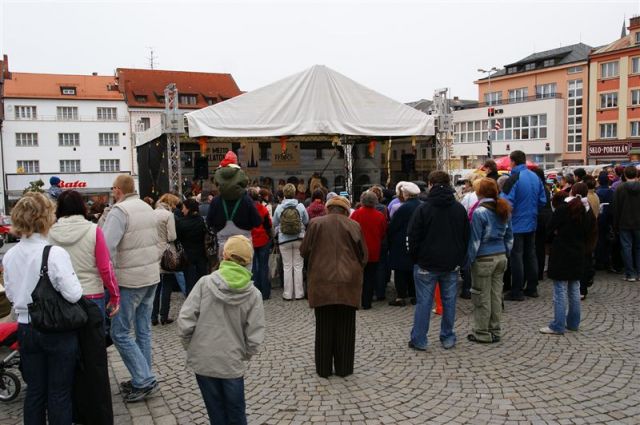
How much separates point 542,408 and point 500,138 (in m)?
56.5

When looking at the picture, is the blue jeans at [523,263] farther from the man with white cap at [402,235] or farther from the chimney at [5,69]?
the chimney at [5,69]

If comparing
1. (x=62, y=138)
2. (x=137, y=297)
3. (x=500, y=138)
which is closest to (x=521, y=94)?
(x=500, y=138)

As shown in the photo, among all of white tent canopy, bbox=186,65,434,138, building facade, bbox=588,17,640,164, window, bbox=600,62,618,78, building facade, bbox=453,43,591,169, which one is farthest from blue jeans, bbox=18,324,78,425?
window, bbox=600,62,618,78

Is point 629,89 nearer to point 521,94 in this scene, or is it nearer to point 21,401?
point 521,94

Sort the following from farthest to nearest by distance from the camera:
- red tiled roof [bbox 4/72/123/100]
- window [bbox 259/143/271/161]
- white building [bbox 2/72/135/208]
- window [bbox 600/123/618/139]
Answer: red tiled roof [bbox 4/72/123/100] → white building [bbox 2/72/135/208] → window [bbox 600/123/618/139] → window [bbox 259/143/271/161]

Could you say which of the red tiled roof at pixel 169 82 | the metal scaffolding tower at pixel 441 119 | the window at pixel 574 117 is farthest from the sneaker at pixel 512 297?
the red tiled roof at pixel 169 82

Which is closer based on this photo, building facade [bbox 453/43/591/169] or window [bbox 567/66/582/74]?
window [bbox 567/66/582/74]

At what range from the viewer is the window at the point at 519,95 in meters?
56.9

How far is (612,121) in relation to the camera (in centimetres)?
4728

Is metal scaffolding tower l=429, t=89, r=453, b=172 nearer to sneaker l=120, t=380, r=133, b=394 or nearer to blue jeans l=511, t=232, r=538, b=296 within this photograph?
blue jeans l=511, t=232, r=538, b=296

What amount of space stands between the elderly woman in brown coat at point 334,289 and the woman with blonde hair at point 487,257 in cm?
145

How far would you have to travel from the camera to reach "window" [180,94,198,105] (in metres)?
57.9

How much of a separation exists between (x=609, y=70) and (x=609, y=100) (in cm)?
267

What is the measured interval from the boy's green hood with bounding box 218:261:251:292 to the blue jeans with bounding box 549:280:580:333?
3.94m
